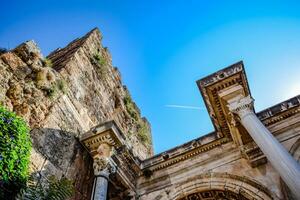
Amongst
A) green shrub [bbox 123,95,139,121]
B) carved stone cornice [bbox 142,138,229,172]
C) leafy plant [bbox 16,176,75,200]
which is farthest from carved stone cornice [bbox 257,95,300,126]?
green shrub [bbox 123,95,139,121]

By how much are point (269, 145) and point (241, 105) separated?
48.0 inches

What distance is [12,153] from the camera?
4336mm

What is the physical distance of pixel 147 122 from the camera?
52.4 ft

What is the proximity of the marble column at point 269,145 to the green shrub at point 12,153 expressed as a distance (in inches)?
172

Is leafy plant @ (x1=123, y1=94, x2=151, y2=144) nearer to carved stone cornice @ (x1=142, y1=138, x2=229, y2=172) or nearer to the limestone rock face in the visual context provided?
the limestone rock face

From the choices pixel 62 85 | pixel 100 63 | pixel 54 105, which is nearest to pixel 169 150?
pixel 54 105

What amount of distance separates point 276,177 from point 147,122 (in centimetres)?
1037

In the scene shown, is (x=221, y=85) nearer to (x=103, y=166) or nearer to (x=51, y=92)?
(x=103, y=166)

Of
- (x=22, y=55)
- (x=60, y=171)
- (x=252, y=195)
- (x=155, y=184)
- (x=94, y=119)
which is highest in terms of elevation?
(x=94, y=119)

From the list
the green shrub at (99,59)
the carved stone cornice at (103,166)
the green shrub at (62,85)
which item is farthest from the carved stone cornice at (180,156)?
the green shrub at (99,59)

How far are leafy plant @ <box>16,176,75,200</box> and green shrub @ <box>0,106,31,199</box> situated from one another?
21cm

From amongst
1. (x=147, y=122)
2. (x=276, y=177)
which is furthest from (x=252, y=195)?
(x=147, y=122)

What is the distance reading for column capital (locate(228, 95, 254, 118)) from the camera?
6.14 meters

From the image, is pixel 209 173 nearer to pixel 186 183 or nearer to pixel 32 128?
pixel 186 183
